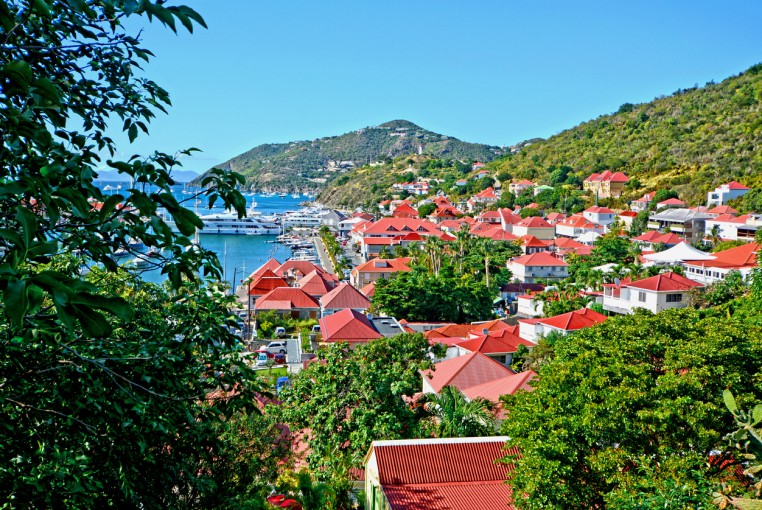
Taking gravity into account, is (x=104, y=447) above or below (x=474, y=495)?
above

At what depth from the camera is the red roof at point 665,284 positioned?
34.2 meters

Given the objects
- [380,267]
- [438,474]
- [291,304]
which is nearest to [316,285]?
[291,304]

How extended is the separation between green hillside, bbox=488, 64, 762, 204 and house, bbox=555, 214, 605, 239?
11825 millimetres

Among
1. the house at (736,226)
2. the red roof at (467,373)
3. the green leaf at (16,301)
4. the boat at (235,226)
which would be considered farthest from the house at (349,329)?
the boat at (235,226)

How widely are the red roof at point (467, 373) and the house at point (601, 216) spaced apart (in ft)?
178

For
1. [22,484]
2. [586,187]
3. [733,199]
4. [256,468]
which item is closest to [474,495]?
[256,468]

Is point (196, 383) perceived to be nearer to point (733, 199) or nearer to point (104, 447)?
point (104, 447)

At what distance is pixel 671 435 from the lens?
10.8 m

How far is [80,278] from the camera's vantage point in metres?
4.16

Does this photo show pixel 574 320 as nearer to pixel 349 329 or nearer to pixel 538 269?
pixel 349 329

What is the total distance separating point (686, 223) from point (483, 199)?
4029 centimetres

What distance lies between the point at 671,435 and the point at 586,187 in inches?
3241

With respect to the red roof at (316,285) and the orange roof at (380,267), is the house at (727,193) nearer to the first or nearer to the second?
the orange roof at (380,267)

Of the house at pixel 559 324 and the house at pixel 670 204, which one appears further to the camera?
the house at pixel 670 204
